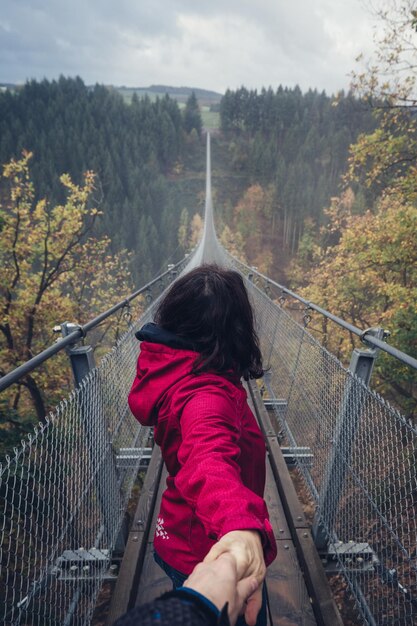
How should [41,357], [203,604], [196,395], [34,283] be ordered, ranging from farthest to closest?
[34,283]
[41,357]
[196,395]
[203,604]

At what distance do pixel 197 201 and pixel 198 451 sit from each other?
7489cm

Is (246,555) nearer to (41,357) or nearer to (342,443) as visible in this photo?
(41,357)

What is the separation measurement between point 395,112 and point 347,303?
7128 millimetres

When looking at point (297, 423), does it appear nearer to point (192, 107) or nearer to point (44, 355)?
point (44, 355)

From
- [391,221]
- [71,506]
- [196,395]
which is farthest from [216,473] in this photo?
[391,221]

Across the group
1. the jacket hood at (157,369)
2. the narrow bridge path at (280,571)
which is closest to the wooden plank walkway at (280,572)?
the narrow bridge path at (280,571)

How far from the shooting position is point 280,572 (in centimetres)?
189

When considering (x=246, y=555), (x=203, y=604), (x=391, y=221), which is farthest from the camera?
(x=391, y=221)

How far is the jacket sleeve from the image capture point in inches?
24.9

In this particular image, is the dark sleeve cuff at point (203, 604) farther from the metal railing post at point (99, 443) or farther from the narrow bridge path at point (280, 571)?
the narrow bridge path at point (280, 571)

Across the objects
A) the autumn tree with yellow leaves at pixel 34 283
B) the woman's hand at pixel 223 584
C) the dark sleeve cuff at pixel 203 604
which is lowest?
the autumn tree with yellow leaves at pixel 34 283

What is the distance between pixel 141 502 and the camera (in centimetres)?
219

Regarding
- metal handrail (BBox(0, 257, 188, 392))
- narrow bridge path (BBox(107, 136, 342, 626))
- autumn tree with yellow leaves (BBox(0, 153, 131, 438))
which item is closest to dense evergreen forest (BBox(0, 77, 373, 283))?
autumn tree with yellow leaves (BBox(0, 153, 131, 438))

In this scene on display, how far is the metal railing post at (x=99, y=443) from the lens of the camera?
5.05 ft
